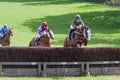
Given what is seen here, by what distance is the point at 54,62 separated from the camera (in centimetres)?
1906

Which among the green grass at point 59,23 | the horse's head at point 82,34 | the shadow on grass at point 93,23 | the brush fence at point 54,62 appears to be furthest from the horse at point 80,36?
the shadow on grass at point 93,23

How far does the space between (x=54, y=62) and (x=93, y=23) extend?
31.1 m

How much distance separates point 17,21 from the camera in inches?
1984

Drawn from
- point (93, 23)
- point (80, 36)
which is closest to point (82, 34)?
point (80, 36)

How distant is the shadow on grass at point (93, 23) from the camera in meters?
41.9

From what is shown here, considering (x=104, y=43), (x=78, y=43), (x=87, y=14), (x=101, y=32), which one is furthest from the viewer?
(x=87, y=14)

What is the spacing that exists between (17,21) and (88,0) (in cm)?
3473

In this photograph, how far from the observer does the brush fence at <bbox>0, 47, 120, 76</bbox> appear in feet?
62.3

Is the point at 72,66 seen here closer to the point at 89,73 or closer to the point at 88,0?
the point at 89,73

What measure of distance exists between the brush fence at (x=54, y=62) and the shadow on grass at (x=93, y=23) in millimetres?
14895

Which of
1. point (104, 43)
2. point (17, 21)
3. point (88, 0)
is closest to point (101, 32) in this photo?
point (104, 43)

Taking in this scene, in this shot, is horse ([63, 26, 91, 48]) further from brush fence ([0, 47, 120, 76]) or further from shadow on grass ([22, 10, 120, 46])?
shadow on grass ([22, 10, 120, 46])

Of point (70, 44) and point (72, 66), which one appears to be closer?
point (72, 66)

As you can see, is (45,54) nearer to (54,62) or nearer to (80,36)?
(54,62)
